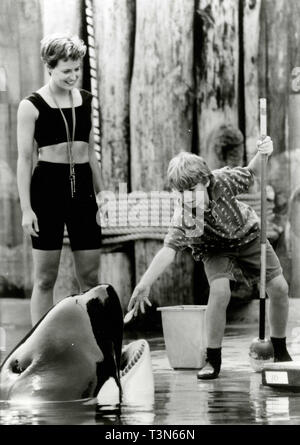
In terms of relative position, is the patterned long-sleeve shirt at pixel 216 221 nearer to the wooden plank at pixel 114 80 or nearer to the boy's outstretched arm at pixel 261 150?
the boy's outstretched arm at pixel 261 150

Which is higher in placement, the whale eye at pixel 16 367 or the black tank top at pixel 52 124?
the black tank top at pixel 52 124

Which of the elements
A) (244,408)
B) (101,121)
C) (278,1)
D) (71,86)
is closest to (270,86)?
(278,1)

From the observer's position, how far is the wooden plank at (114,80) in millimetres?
6000

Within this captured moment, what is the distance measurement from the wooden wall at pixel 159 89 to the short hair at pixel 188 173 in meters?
0.73

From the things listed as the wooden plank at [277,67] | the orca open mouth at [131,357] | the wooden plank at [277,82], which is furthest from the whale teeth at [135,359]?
the wooden plank at [277,67]

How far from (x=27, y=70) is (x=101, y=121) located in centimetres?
41

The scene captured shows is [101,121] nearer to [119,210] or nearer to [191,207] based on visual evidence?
[119,210]

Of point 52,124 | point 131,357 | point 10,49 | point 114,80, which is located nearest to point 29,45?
point 10,49

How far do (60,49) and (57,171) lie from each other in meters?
0.48

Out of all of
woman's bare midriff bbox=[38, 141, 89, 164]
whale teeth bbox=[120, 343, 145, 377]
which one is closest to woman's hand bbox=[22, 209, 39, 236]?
woman's bare midriff bbox=[38, 141, 89, 164]

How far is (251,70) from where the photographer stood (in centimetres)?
619

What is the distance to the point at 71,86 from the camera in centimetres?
534

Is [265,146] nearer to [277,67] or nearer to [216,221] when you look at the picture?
[216,221]

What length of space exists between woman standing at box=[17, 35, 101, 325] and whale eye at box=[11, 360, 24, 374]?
30.1 inches
